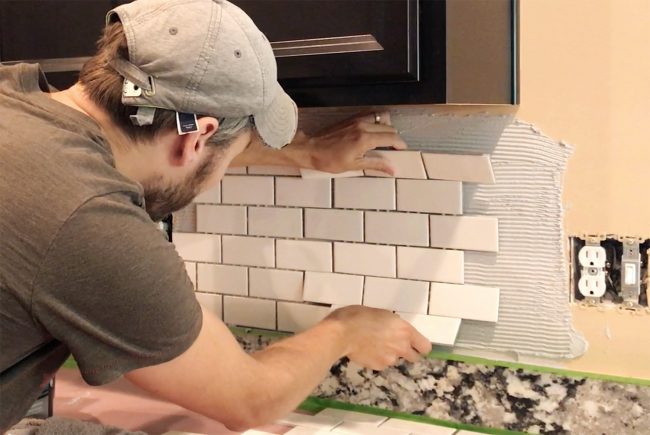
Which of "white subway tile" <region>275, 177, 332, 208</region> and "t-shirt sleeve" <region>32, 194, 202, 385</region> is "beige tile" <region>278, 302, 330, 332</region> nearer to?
"white subway tile" <region>275, 177, 332, 208</region>

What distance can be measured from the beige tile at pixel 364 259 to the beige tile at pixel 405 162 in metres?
0.16

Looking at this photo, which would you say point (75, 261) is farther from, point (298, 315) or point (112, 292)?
point (298, 315)

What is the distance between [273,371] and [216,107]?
18.8 inches

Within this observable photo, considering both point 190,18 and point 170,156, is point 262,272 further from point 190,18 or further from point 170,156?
point 190,18

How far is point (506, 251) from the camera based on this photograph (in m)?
1.48

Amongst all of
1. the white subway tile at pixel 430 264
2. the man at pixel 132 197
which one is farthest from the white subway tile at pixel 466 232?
the man at pixel 132 197

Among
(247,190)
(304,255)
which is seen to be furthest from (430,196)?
(247,190)

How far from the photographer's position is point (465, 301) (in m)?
1.51

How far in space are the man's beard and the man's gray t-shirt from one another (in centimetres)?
11

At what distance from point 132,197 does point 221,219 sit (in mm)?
759

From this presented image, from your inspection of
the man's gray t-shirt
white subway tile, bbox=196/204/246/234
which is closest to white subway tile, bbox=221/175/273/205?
white subway tile, bbox=196/204/246/234

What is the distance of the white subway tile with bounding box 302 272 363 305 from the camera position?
5.27ft

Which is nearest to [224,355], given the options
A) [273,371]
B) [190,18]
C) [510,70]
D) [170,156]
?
[273,371]

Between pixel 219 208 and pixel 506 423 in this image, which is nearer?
pixel 506 423
